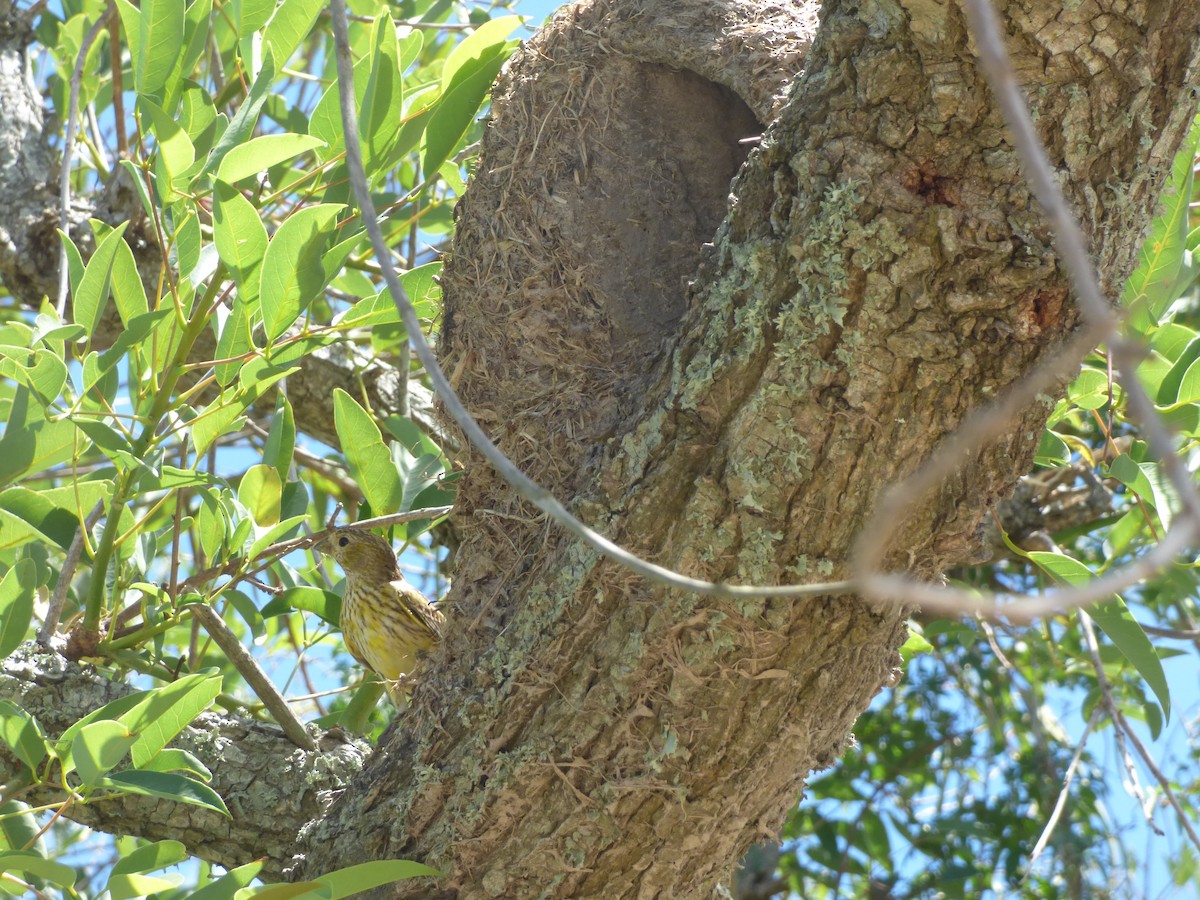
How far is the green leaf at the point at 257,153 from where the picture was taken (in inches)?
77.0

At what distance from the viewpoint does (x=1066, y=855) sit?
3.68m

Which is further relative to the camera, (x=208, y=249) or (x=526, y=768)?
(x=208, y=249)

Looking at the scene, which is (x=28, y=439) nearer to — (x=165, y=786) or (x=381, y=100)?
(x=165, y=786)

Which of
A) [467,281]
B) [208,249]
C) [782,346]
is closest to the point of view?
[782,346]

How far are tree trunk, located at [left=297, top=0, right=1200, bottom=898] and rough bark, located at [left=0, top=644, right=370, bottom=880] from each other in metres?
0.24

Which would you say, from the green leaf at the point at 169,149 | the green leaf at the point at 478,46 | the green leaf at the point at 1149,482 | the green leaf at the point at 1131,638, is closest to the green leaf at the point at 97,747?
the green leaf at the point at 169,149

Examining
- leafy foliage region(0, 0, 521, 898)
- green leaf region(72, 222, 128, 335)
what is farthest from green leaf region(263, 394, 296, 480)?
green leaf region(72, 222, 128, 335)

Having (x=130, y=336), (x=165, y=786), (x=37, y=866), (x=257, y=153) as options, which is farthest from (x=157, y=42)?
(x=37, y=866)

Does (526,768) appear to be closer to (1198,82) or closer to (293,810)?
(293,810)

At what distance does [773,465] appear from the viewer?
5.80ft

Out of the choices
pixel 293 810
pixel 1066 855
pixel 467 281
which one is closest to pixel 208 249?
pixel 467 281

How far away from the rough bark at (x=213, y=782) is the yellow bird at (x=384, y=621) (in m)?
0.60

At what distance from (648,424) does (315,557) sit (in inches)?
85.2

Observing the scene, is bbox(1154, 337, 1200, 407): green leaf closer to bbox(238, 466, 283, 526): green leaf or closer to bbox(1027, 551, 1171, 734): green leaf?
bbox(1027, 551, 1171, 734): green leaf
